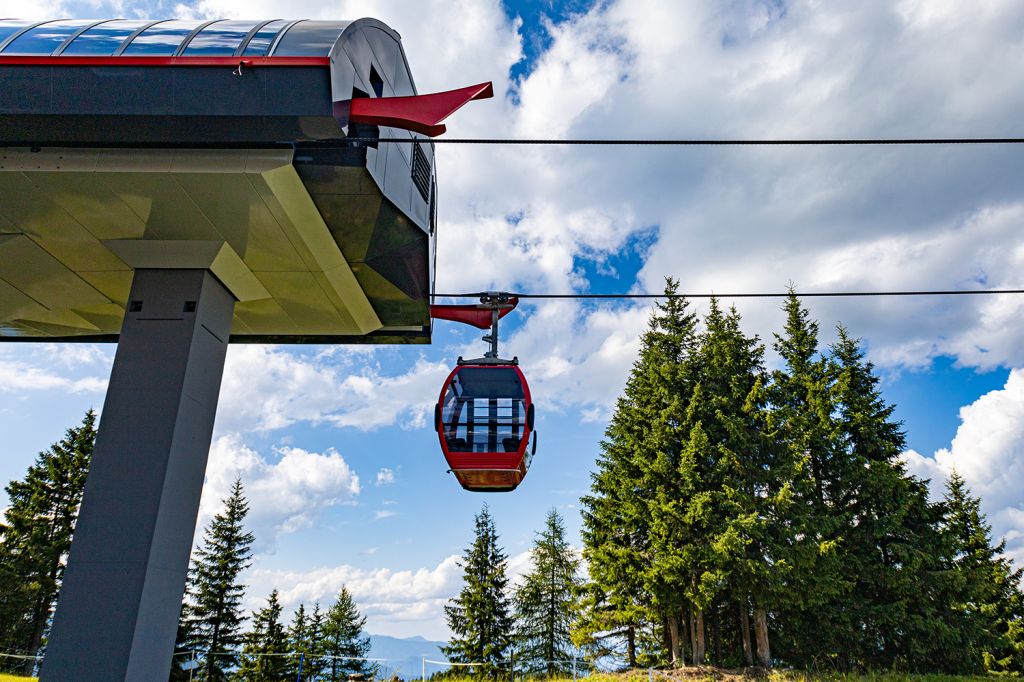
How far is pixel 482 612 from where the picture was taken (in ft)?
127

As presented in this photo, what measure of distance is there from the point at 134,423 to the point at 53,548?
31.0m

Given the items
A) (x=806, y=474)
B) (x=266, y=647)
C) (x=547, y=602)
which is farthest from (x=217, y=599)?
(x=806, y=474)

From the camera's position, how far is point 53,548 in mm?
32406

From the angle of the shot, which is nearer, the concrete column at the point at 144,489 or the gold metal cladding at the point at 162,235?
the concrete column at the point at 144,489

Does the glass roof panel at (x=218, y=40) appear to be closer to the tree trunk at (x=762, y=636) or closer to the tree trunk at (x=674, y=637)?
the tree trunk at (x=674, y=637)

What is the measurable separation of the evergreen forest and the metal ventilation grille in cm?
1560

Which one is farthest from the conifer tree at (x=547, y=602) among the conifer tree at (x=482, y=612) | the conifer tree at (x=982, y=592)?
the conifer tree at (x=982, y=592)

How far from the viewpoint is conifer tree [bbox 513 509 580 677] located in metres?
37.5

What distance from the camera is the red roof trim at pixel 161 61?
770 cm

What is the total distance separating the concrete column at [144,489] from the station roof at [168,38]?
3291 mm

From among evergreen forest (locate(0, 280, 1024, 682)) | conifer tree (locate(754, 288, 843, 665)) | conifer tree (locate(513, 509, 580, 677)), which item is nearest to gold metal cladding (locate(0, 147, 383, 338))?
evergreen forest (locate(0, 280, 1024, 682))

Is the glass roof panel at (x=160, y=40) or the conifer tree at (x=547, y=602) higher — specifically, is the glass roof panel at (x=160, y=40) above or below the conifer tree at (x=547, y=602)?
above

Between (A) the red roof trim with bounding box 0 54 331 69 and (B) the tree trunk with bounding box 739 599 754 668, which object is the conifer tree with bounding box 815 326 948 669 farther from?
(A) the red roof trim with bounding box 0 54 331 69

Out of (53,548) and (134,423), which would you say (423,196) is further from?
(53,548)
